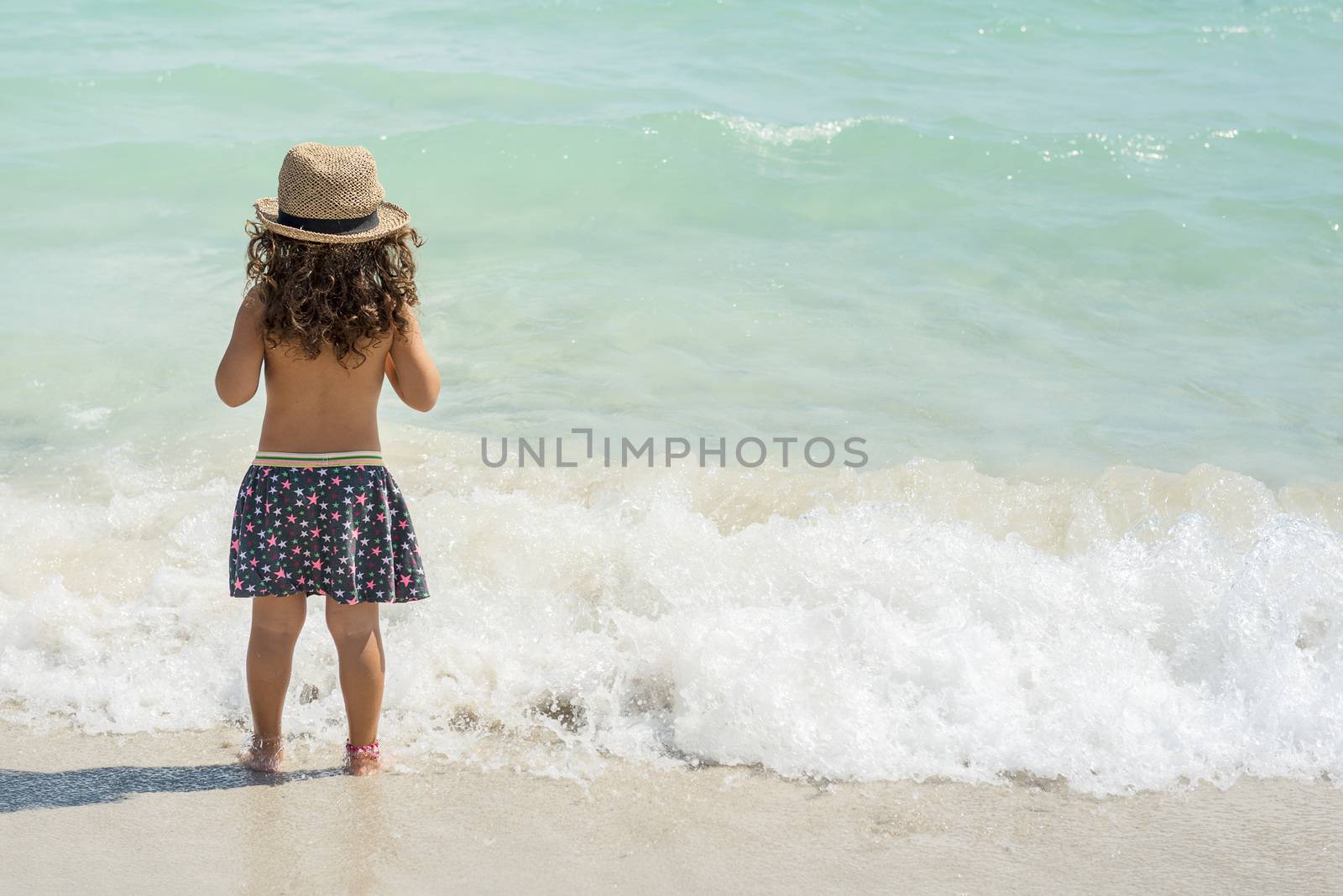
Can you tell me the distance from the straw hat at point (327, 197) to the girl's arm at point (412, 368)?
0.76 ft

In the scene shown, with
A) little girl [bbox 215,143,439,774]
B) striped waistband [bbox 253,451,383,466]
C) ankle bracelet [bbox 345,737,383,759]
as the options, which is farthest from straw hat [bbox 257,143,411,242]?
ankle bracelet [bbox 345,737,383,759]

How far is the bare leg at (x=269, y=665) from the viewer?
2.80m

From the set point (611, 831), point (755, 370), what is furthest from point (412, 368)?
point (755, 370)

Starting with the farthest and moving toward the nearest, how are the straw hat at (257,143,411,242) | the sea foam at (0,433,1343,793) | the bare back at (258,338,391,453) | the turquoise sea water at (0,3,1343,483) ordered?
the turquoise sea water at (0,3,1343,483)
the sea foam at (0,433,1343,793)
the bare back at (258,338,391,453)
the straw hat at (257,143,411,242)

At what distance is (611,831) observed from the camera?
2715mm

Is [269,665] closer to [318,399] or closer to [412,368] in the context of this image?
[318,399]

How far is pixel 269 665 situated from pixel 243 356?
2.42ft

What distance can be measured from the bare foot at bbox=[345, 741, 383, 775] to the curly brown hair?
938mm

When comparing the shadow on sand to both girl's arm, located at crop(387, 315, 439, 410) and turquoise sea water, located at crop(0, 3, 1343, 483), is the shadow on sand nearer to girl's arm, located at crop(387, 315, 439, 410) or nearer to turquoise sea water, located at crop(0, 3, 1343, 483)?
girl's arm, located at crop(387, 315, 439, 410)

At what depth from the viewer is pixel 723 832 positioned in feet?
8.92

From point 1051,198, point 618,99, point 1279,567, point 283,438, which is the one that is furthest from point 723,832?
point 618,99

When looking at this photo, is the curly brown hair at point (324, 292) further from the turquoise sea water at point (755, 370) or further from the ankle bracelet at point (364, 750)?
the turquoise sea water at point (755, 370)

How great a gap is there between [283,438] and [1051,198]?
7135 millimetres

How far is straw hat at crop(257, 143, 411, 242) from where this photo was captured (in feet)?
8.20
